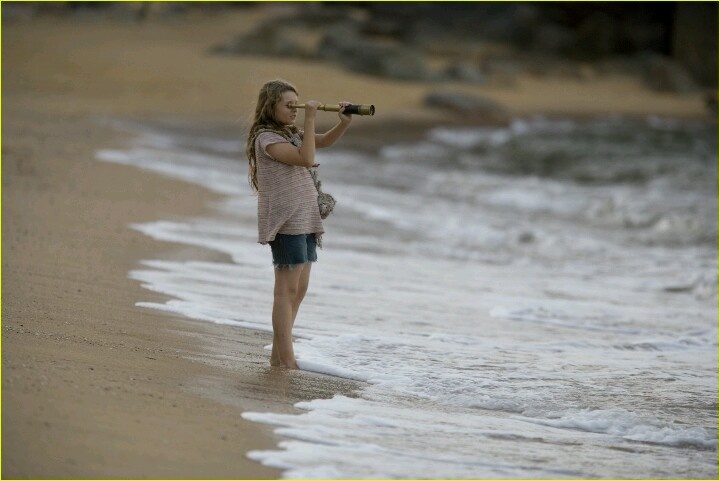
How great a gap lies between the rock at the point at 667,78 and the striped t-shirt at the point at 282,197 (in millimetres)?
35245

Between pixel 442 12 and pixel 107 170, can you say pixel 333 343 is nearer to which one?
pixel 107 170

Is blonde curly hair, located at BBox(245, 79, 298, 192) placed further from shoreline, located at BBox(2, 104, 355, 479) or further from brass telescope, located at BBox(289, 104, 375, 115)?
shoreline, located at BBox(2, 104, 355, 479)

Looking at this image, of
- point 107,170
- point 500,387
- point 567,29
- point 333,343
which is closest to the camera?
point 500,387

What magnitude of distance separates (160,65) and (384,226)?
21.8 meters

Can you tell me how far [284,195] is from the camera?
5316 millimetres

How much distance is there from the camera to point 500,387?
17.9ft

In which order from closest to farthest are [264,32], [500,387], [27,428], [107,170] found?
1. [27,428]
2. [500,387]
3. [107,170]
4. [264,32]

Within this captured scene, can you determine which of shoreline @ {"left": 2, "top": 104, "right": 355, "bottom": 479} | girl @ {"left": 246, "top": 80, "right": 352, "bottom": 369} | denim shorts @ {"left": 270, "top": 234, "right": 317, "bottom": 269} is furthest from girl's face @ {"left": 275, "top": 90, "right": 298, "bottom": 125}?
shoreline @ {"left": 2, "top": 104, "right": 355, "bottom": 479}

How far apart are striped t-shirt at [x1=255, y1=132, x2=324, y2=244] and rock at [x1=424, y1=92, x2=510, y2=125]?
25.3 meters

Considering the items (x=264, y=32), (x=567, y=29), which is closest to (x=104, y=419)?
(x=264, y=32)

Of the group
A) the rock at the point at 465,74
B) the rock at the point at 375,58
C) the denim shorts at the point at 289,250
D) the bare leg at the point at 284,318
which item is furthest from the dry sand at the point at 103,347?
the rock at the point at 465,74

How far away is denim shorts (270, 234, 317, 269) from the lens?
17.5ft

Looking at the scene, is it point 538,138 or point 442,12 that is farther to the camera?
point 442,12

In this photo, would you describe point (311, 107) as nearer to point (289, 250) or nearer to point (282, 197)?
point (282, 197)
